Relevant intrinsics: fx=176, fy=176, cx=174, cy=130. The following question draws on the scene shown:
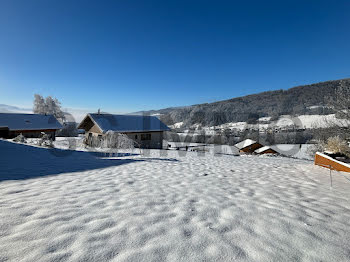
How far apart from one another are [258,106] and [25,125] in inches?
2212

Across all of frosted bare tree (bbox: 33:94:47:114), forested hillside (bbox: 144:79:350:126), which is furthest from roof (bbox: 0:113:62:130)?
forested hillside (bbox: 144:79:350:126)

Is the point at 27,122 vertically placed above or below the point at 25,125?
above

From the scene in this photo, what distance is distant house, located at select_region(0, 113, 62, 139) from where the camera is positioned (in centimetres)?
2323

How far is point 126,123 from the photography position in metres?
21.8

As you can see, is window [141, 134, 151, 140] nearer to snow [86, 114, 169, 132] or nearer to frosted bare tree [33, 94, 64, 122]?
→ snow [86, 114, 169, 132]

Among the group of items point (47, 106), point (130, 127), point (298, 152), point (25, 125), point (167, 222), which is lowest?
point (298, 152)

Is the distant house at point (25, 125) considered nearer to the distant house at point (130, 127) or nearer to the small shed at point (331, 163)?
the distant house at point (130, 127)

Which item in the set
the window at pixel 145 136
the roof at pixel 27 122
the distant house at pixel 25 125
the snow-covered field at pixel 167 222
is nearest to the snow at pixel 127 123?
the window at pixel 145 136

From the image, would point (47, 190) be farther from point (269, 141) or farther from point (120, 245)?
point (269, 141)

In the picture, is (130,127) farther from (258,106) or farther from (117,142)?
(258,106)

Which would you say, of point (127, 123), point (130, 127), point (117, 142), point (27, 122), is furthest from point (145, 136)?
point (27, 122)

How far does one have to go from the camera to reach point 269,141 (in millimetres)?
33188

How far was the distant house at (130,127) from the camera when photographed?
20.1 metres

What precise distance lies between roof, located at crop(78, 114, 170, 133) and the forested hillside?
74.2 ft
